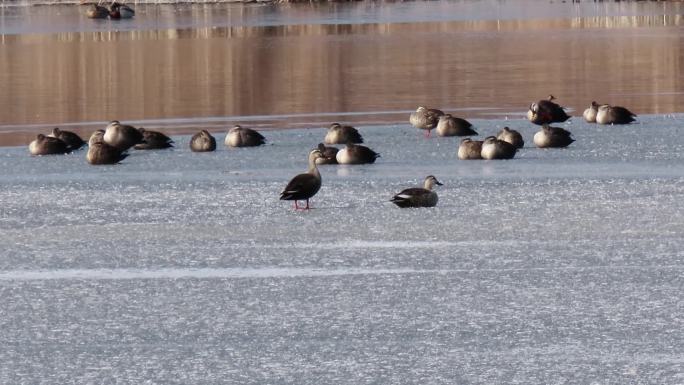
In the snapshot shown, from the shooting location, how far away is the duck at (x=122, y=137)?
52.3 ft

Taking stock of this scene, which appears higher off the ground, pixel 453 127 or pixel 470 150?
pixel 453 127

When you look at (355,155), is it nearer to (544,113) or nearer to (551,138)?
(551,138)

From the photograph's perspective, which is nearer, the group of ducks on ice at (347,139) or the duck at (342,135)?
the group of ducks on ice at (347,139)

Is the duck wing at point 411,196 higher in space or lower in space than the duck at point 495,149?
lower

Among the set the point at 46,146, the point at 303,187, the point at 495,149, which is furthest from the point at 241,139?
the point at 303,187

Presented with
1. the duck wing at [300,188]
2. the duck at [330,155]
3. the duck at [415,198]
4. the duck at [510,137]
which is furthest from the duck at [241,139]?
the duck at [415,198]

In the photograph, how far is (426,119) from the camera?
1759 cm

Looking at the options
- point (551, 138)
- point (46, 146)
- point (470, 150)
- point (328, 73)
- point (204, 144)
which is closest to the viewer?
point (470, 150)

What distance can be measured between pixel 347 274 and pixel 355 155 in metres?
5.48

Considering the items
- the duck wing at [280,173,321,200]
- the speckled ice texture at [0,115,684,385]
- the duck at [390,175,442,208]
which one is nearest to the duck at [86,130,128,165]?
the speckled ice texture at [0,115,684,385]

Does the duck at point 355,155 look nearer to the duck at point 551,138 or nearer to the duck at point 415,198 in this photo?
the duck at point 551,138

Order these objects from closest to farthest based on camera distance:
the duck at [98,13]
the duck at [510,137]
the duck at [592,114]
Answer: the duck at [510,137], the duck at [592,114], the duck at [98,13]

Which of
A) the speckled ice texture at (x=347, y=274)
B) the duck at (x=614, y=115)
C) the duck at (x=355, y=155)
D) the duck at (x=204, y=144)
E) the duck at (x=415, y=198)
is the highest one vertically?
the duck at (x=614, y=115)

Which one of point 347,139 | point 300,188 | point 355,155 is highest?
point 347,139
